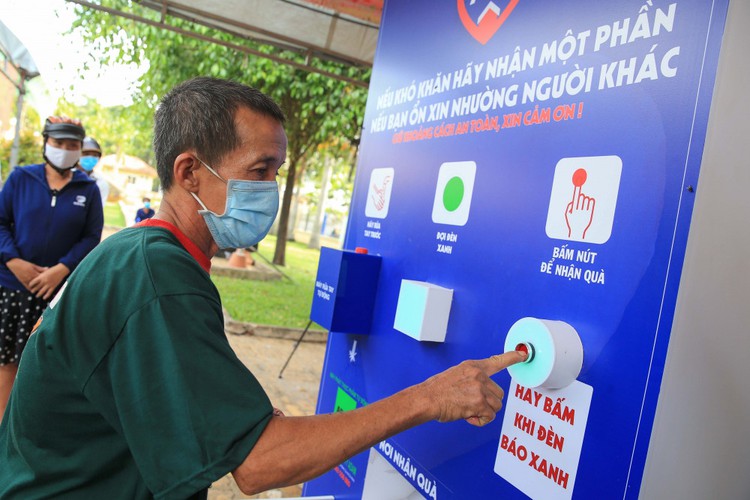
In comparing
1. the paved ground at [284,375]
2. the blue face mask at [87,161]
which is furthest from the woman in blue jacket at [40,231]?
the blue face mask at [87,161]

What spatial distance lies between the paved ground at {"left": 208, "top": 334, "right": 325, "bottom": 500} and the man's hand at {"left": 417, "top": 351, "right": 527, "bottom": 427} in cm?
266

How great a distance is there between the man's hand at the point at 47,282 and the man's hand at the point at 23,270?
0.09ft

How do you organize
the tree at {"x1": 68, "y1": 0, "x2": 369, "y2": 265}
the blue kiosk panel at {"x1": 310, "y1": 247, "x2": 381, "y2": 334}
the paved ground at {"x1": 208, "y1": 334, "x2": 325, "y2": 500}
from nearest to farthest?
the blue kiosk panel at {"x1": 310, "y1": 247, "x2": 381, "y2": 334} < the paved ground at {"x1": 208, "y1": 334, "x2": 325, "y2": 500} < the tree at {"x1": 68, "y1": 0, "x2": 369, "y2": 265}

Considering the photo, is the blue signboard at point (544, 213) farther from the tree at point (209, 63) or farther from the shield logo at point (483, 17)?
the tree at point (209, 63)

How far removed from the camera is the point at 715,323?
1.20 metres

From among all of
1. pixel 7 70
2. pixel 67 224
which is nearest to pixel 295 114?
pixel 7 70

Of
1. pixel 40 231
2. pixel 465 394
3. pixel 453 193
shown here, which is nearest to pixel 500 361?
pixel 465 394

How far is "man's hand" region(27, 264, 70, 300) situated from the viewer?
11.6ft

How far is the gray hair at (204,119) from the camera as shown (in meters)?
1.39

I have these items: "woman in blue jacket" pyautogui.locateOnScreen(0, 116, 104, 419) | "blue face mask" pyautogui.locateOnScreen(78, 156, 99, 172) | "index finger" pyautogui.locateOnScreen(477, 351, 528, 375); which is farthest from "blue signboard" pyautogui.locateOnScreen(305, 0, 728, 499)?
"blue face mask" pyautogui.locateOnScreen(78, 156, 99, 172)

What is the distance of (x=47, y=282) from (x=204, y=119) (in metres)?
2.76

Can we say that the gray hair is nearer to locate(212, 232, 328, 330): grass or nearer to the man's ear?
the man's ear

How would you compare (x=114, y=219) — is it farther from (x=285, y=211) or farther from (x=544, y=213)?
(x=544, y=213)

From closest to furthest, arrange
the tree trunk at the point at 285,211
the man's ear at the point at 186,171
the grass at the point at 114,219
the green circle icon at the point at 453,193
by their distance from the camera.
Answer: the man's ear at the point at 186,171
the green circle icon at the point at 453,193
the tree trunk at the point at 285,211
the grass at the point at 114,219
